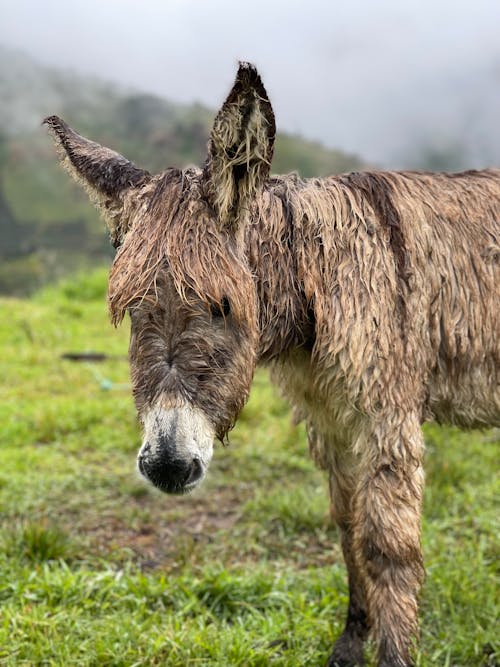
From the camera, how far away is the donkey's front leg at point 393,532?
2.96 metres

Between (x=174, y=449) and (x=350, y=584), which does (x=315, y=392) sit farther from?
(x=350, y=584)

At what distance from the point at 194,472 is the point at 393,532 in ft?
3.04

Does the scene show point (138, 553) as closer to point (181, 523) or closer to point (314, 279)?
point (181, 523)

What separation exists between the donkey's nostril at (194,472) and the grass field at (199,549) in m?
1.27

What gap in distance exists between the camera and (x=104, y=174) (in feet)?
9.81

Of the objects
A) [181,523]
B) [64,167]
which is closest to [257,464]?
[181,523]

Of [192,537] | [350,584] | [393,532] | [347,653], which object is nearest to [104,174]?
[393,532]

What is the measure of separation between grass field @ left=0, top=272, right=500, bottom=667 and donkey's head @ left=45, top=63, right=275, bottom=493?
139cm

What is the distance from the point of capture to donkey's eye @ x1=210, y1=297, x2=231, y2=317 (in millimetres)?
2613

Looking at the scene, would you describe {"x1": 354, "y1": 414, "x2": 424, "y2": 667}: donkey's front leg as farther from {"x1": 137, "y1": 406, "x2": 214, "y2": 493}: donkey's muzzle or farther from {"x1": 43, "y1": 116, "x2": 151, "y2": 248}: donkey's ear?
{"x1": 43, "y1": 116, "x2": 151, "y2": 248}: donkey's ear

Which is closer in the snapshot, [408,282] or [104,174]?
[104,174]

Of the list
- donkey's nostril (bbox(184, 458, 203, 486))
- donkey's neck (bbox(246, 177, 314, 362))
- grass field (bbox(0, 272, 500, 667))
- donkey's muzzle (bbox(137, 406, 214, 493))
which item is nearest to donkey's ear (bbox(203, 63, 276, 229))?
donkey's neck (bbox(246, 177, 314, 362))

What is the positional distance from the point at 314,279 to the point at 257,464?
3253mm

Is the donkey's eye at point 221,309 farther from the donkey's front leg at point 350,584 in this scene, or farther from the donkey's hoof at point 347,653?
the donkey's hoof at point 347,653
